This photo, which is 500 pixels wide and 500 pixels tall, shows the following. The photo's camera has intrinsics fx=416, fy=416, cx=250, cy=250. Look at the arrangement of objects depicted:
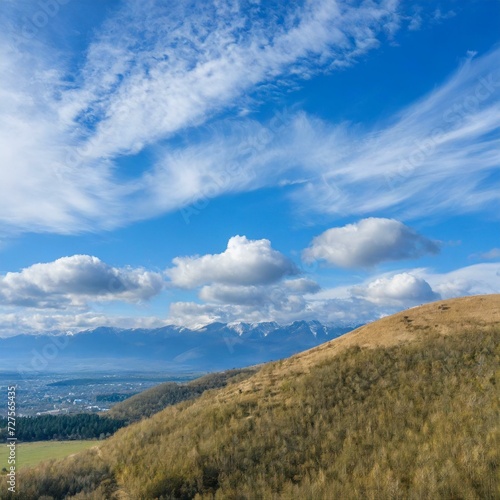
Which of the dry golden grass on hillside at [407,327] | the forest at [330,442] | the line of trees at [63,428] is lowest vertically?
the line of trees at [63,428]

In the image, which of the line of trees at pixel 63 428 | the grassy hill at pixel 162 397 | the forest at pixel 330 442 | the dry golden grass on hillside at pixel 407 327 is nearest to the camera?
the forest at pixel 330 442

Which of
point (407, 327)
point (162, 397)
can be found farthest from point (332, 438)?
point (162, 397)

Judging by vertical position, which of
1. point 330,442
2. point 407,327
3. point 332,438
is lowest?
point 330,442

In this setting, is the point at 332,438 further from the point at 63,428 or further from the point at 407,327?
the point at 63,428

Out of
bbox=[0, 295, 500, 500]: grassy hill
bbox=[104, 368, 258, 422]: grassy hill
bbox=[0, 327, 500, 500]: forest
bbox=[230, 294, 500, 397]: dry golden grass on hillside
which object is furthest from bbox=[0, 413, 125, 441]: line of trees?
bbox=[0, 327, 500, 500]: forest

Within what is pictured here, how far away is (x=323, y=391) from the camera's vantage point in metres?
26.8

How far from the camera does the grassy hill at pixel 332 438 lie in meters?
15.9

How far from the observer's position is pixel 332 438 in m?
20.7

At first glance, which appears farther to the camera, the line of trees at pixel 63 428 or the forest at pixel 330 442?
the line of trees at pixel 63 428

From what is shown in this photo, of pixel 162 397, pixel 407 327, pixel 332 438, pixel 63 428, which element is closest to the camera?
pixel 332 438

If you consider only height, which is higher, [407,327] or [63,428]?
[407,327]

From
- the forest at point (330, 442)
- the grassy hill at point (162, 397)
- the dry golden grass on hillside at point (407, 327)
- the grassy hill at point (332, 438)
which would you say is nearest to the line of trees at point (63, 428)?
the grassy hill at point (162, 397)

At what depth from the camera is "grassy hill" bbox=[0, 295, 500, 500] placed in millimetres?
15859

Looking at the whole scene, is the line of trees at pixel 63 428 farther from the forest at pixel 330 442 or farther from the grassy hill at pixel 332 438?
the forest at pixel 330 442
